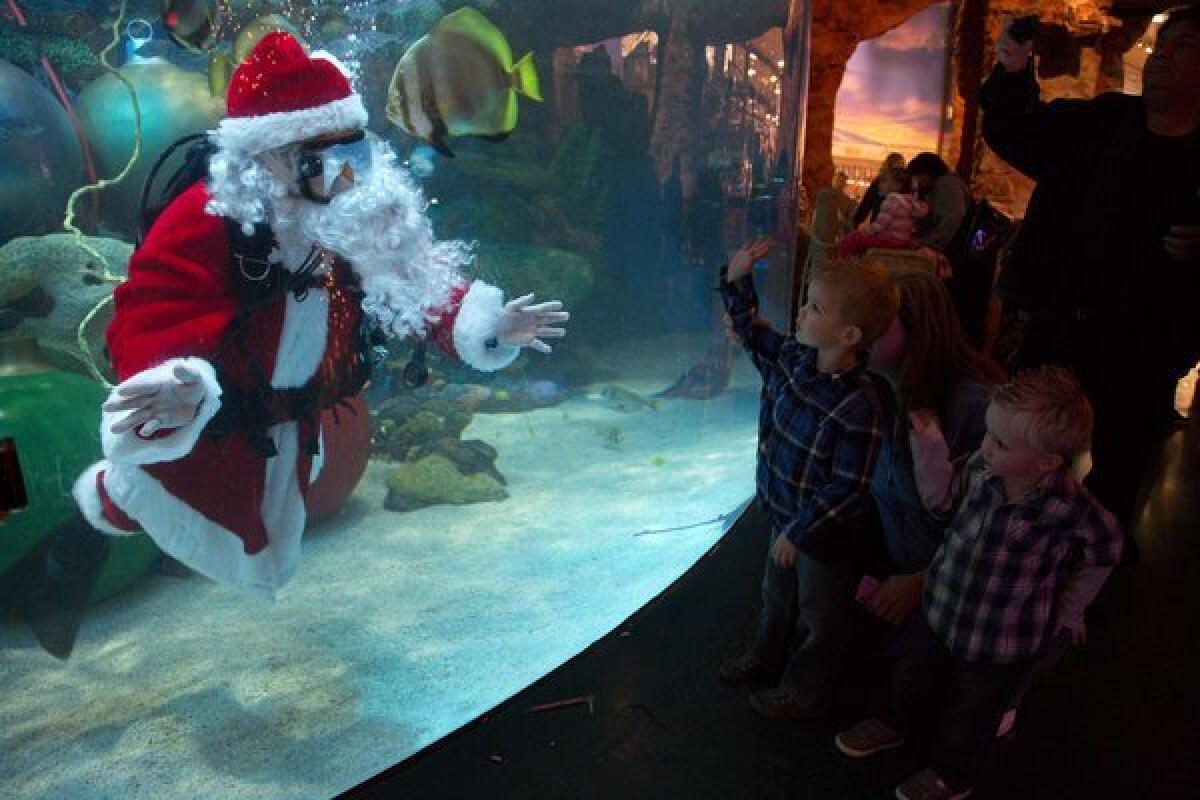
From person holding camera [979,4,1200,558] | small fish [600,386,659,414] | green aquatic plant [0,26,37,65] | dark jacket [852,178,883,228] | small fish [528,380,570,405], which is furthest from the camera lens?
dark jacket [852,178,883,228]

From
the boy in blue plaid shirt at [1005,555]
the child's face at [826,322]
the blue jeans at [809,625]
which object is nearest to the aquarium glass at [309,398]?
the blue jeans at [809,625]

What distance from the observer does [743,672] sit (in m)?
2.54

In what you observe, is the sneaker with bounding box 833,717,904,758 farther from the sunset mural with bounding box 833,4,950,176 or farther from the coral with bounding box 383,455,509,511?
the sunset mural with bounding box 833,4,950,176

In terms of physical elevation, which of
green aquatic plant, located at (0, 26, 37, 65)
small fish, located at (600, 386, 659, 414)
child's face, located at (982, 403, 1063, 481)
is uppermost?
green aquatic plant, located at (0, 26, 37, 65)

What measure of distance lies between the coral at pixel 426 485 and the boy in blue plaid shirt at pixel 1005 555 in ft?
4.33

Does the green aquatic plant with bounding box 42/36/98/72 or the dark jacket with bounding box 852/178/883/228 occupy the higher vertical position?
the green aquatic plant with bounding box 42/36/98/72

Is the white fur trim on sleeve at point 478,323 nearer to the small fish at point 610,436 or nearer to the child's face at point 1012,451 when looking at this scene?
the small fish at point 610,436

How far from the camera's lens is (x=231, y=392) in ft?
6.00

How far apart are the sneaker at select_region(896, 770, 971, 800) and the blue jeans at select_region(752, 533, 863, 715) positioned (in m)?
0.34

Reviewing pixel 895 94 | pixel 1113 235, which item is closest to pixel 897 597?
pixel 1113 235

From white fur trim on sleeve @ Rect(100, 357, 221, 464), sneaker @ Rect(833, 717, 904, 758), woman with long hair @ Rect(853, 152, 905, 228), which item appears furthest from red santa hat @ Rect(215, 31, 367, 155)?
woman with long hair @ Rect(853, 152, 905, 228)

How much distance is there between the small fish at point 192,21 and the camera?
1585 millimetres

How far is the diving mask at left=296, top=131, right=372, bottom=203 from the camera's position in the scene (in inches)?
69.6

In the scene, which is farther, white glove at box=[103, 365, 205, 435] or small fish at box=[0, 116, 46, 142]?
white glove at box=[103, 365, 205, 435]
